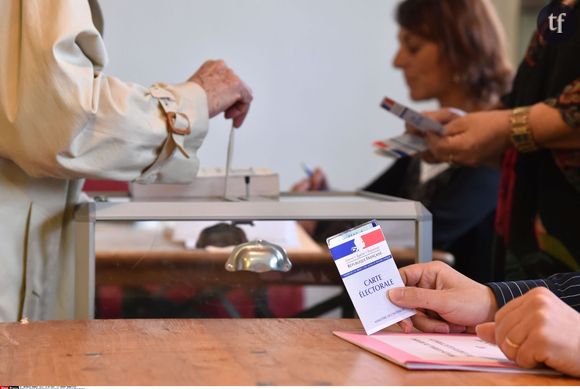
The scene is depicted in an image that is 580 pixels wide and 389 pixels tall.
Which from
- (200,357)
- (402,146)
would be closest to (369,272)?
(200,357)

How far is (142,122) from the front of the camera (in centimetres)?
146

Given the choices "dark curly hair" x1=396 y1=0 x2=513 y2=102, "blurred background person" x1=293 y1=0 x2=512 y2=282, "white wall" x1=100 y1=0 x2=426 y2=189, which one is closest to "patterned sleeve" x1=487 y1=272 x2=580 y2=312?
"blurred background person" x1=293 y1=0 x2=512 y2=282

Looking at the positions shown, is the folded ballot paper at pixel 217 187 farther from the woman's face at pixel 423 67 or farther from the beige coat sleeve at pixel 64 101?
the woman's face at pixel 423 67

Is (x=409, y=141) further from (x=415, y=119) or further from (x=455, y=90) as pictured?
(x=455, y=90)

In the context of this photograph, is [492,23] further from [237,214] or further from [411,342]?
[411,342]

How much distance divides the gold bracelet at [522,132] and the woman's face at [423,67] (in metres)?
1.30

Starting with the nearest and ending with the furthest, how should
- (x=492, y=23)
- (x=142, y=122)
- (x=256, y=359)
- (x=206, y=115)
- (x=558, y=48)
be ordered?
1. (x=256, y=359)
2. (x=142, y=122)
3. (x=206, y=115)
4. (x=558, y=48)
5. (x=492, y=23)

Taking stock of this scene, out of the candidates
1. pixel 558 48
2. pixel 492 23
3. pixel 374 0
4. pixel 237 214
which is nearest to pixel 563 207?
pixel 558 48

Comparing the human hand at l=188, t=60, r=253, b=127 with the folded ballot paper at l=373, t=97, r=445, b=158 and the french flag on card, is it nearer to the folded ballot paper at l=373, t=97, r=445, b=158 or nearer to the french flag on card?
the folded ballot paper at l=373, t=97, r=445, b=158

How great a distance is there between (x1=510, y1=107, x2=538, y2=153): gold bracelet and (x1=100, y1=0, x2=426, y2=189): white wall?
2802 millimetres

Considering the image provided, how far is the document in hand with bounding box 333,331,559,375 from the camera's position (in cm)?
94

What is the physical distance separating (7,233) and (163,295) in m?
0.33

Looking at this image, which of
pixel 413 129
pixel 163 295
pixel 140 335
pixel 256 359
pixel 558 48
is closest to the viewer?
pixel 256 359

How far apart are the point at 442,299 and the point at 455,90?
2.17 metres
